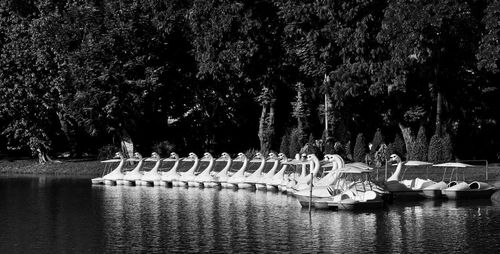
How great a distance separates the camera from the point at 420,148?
66.0 metres

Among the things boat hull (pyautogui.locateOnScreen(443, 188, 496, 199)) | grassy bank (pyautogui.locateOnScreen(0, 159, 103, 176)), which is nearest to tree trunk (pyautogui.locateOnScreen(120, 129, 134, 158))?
grassy bank (pyautogui.locateOnScreen(0, 159, 103, 176))

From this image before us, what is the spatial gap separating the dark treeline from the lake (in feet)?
→ 48.6

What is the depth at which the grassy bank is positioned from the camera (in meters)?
79.9

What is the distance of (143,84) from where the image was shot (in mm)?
76500

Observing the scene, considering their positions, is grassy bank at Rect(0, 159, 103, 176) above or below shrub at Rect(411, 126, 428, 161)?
below

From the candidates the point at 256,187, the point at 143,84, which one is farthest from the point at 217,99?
the point at 256,187

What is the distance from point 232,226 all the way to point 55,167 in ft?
149

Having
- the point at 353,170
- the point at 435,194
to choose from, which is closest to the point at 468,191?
the point at 435,194

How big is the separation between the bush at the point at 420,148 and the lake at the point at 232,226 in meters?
15.1

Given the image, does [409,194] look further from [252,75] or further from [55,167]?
[55,167]

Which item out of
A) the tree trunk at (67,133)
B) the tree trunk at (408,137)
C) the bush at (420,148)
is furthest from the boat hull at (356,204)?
the tree trunk at (67,133)

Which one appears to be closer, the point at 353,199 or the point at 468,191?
the point at 353,199

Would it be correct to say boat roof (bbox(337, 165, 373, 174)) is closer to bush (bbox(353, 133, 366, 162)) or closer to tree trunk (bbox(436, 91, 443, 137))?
tree trunk (bbox(436, 91, 443, 137))

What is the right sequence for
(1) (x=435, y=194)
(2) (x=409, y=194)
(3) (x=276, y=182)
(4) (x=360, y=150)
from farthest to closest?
(4) (x=360, y=150), (3) (x=276, y=182), (2) (x=409, y=194), (1) (x=435, y=194)
